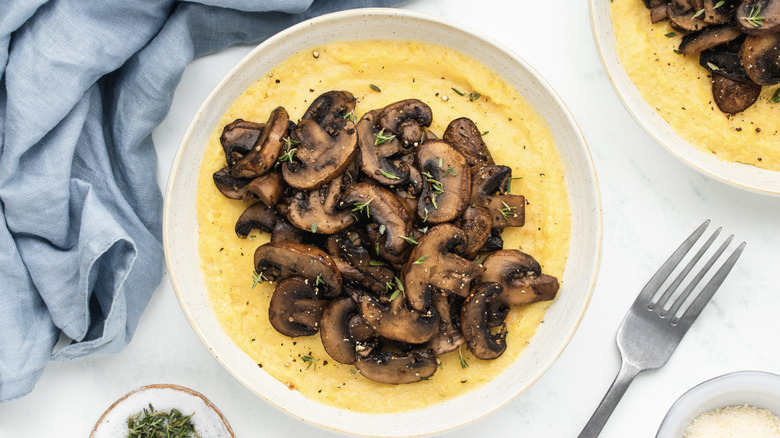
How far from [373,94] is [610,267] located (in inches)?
70.3

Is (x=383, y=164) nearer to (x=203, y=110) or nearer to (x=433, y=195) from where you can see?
(x=433, y=195)

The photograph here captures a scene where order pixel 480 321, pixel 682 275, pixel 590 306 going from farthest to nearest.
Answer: pixel 590 306, pixel 682 275, pixel 480 321

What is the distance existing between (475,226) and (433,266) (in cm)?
31

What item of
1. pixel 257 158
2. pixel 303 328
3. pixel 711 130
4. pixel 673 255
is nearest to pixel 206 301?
pixel 303 328

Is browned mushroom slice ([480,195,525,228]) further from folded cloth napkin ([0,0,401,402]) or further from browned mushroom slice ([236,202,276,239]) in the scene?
folded cloth napkin ([0,0,401,402])

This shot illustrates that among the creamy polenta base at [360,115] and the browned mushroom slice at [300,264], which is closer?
the browned mushroom slice at [300,264]

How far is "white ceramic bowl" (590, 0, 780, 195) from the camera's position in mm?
3469

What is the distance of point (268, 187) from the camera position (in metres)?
3.19

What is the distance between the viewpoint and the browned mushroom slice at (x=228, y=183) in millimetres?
3297

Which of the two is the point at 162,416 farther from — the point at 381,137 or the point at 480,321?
the point at 381,137

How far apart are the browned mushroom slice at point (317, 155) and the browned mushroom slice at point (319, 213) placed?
7 centimetres

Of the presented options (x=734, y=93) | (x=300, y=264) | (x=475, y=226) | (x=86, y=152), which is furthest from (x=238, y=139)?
(x=734, y=93)

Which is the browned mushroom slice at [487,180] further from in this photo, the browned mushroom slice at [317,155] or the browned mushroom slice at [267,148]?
the browned mushroom slice at [267,148]

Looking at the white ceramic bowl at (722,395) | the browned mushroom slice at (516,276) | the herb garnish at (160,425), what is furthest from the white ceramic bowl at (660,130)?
the herb garnish at (160,425)
